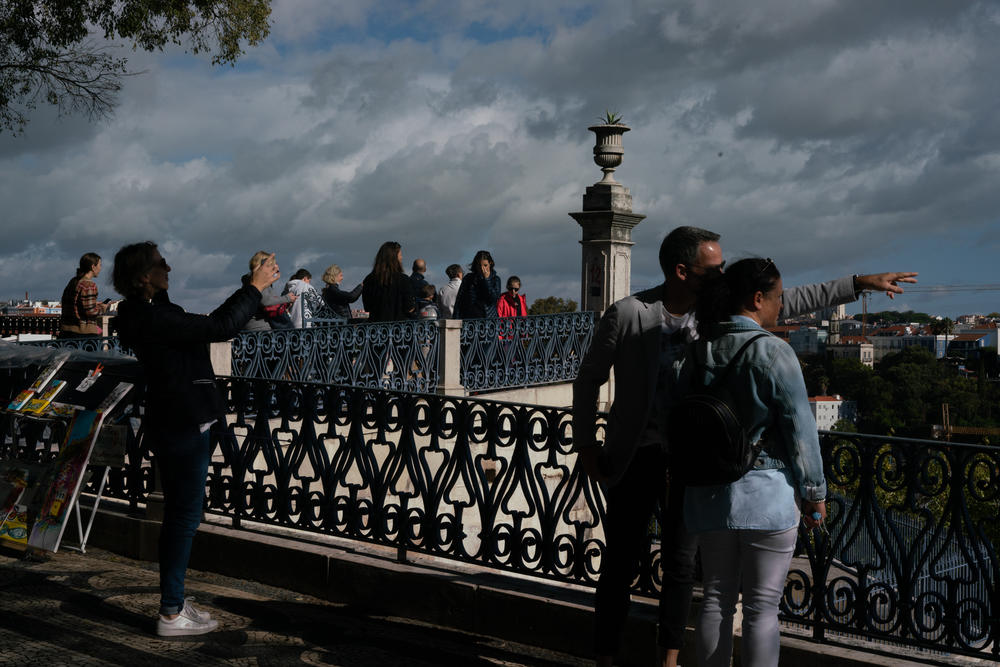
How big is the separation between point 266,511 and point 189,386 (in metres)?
1.70

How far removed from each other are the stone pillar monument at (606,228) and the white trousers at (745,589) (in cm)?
1415

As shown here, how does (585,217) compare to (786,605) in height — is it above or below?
above

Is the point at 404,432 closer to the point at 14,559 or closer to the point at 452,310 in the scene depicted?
the point at 14,559

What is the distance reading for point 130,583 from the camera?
6.01 meters

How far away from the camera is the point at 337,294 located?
14297 millimetres

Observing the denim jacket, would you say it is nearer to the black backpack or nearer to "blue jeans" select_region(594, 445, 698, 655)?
the black backpack

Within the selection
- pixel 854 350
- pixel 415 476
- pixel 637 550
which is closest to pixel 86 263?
pixel 415 476

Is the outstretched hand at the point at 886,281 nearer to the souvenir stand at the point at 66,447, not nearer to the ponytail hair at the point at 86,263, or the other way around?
the souvenir stand at the point at 66,447

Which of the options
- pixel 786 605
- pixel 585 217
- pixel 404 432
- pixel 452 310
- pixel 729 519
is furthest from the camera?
pixel 585 217

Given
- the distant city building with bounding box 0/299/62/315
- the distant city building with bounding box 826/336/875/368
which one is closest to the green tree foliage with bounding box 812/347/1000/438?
the distant city building with bounding box 826/336/875/368

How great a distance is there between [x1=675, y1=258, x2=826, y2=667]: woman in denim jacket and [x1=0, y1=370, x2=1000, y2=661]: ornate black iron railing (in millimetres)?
1085

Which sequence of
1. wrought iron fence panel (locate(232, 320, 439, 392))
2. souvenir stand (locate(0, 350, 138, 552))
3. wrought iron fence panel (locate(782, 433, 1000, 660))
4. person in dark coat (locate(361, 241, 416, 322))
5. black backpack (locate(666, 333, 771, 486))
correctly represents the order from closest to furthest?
black backpack (locate(666, 333, 771, 486)) < wrought iron fence panel (locate(782, 433, 1000, 660)) < souvenir stand (locate(0, 350, 138, 552)) < wrought iron fence panel (locate(232, 320, 439, 392)) < person in dark coat (locate(361, 241, 416, 322))

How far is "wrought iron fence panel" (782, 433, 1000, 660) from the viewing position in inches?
175

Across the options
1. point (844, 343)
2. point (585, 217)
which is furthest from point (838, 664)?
point (844, 343)
